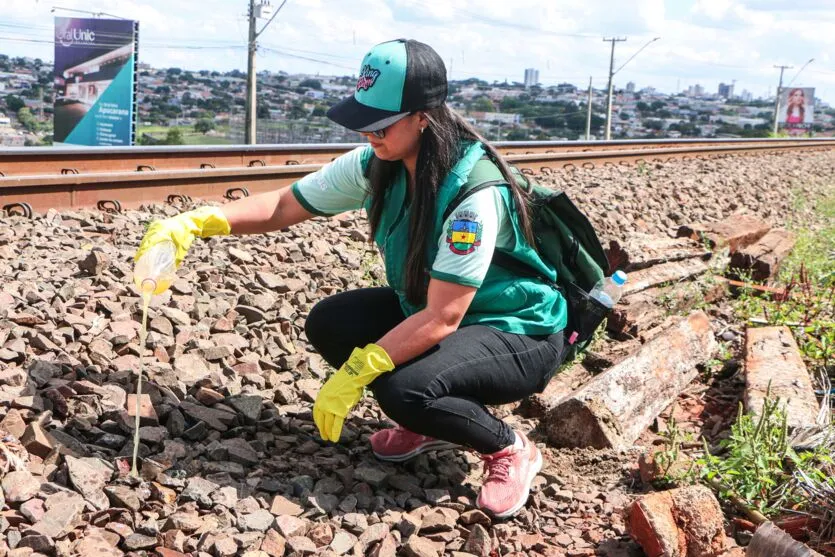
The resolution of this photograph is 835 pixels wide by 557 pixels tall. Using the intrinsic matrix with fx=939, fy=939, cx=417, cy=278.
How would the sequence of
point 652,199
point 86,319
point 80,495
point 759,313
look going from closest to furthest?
point 80,495, point 86,319, point 759,313, point 652,199

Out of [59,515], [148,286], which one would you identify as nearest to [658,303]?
[148,286]

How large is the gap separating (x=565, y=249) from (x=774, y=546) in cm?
137

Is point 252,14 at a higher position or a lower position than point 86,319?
higher

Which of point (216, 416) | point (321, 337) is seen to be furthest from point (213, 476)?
point (321, 337)

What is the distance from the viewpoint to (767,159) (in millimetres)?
18594

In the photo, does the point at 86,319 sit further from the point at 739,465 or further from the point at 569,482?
the point at 739,465

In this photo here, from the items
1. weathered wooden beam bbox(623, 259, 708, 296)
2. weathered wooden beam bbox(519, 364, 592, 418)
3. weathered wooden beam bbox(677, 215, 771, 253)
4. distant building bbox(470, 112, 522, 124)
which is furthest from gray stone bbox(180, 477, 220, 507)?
distant building bbox(470, 112, 522, 124)

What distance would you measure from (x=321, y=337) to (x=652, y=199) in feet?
23.4

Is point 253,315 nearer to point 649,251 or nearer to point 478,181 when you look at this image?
point 478,181

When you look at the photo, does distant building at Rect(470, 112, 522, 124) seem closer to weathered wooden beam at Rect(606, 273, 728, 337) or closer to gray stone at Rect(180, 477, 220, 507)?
weathered wooden beam at Rect(606, 273, 728, 337)

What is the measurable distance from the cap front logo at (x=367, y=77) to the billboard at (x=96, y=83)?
1843 centimetres

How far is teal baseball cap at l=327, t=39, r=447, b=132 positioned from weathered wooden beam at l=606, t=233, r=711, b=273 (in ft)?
12.3

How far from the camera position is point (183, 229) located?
3559 mm

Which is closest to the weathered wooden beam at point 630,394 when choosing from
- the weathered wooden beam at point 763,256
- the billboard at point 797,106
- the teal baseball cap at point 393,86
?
the teal baseball cap at point 393,86
